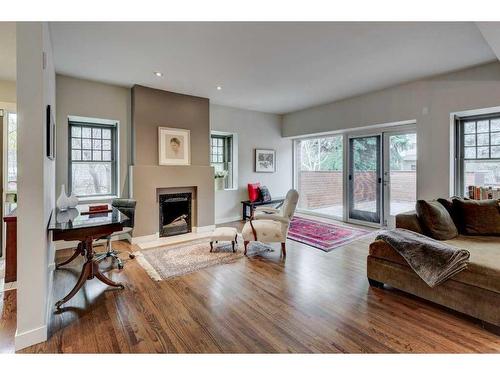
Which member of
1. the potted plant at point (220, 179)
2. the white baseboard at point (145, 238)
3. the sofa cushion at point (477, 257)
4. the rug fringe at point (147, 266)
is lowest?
the rug fringe at point (147, 266)

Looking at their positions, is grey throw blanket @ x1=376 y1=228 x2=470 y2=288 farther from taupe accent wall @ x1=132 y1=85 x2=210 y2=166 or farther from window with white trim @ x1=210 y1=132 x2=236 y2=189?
window with white trim @ x1=210 y1=132 x2=236 y2=189

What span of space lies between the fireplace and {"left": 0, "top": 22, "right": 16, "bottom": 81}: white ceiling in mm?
2681

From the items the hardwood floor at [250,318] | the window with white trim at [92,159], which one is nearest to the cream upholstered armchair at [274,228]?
the hardwood floor at [250,318]

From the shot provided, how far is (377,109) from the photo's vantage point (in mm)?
4918

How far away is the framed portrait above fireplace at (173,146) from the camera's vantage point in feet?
15.6

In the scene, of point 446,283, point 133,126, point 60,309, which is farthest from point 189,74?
point 446,283

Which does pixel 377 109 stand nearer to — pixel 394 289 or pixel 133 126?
pixel 394 289

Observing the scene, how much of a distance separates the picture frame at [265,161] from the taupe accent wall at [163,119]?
65.2 inches

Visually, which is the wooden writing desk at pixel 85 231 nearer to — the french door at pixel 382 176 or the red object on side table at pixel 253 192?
the red object on side table at pixel 253 192

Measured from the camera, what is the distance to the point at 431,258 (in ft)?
7.33

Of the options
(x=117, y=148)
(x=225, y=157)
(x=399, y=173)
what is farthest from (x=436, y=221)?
(x=117, y=148)

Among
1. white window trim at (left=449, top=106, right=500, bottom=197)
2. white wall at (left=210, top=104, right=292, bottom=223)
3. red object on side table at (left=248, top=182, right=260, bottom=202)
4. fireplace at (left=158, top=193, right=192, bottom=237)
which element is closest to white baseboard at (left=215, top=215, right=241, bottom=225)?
white wall at (left=210, top=104, right=292, bottom=223)
